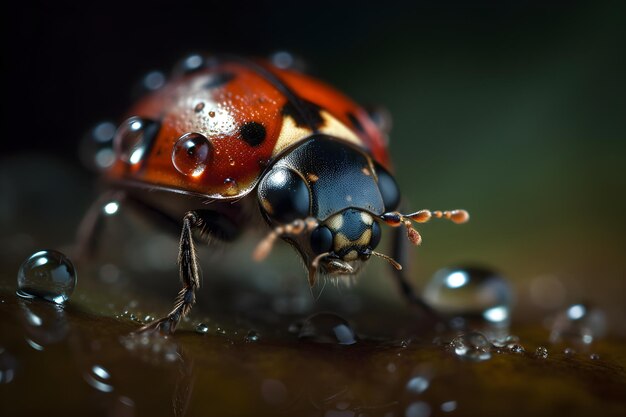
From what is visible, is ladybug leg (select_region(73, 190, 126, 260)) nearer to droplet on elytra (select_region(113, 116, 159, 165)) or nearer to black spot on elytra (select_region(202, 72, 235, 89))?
droplet on elytra (select_region(113, 116, 159, 165))

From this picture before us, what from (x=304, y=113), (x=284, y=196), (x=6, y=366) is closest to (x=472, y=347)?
(x=284, y=196)

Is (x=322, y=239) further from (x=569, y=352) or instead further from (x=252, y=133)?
(x=569, y=352)

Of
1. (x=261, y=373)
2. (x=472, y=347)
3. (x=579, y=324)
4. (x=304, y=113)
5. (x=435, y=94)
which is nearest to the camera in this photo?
(x=261, y=373)

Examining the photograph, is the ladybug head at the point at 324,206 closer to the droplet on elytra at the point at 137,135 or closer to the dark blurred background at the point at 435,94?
the droplet on elytra at the point at 137,135

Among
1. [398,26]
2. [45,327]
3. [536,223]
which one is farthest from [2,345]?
[398,26]

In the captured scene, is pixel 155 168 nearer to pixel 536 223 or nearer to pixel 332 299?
pixel 332 299

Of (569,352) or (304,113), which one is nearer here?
(569,352)
